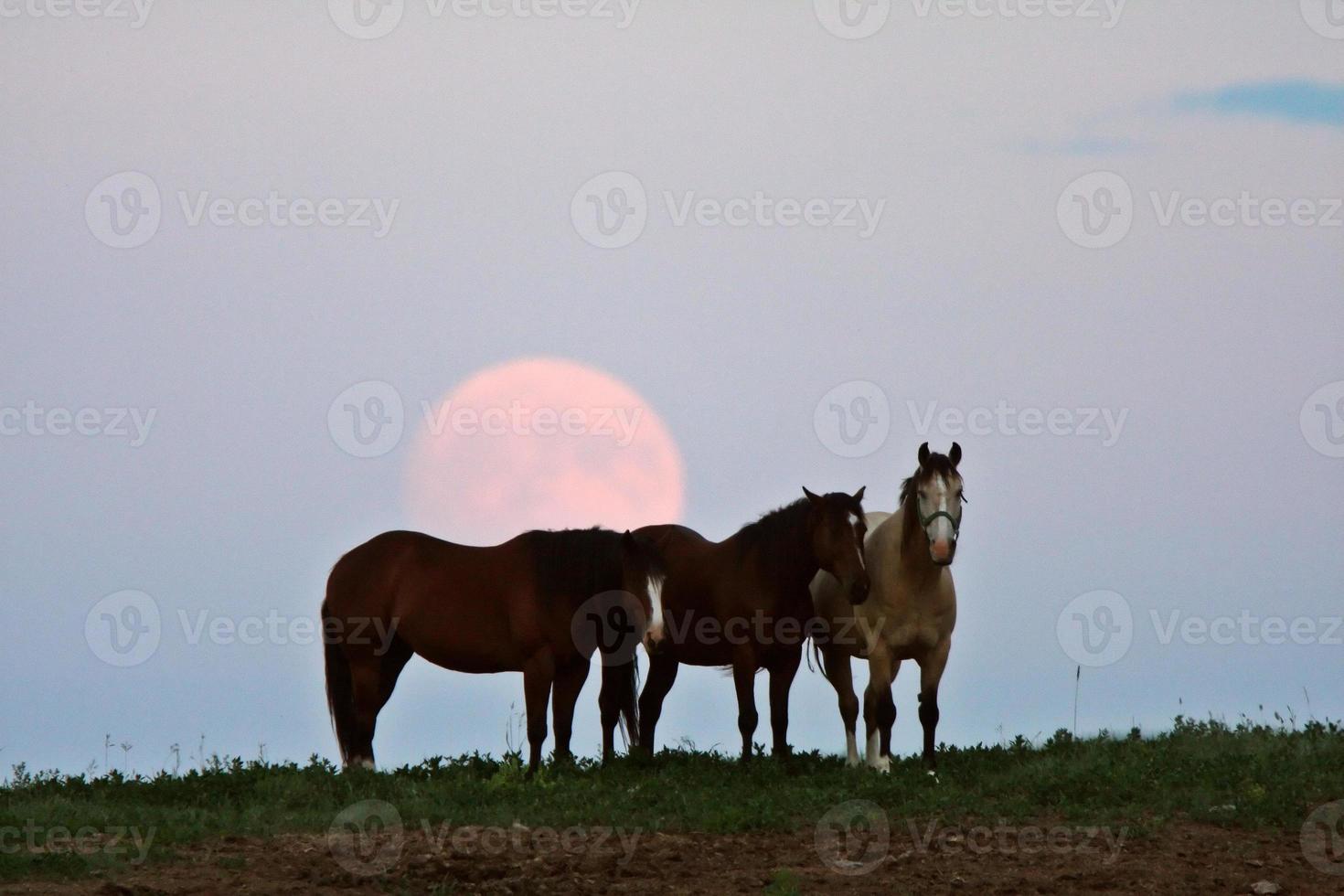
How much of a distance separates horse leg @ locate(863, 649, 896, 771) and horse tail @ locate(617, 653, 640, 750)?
2.28 m

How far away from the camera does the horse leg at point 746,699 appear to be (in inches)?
603

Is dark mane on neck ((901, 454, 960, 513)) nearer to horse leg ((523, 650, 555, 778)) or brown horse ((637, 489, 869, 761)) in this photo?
brown horse ((637, 489, 869, 761))

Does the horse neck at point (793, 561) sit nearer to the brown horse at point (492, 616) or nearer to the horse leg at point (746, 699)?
the horse leg at point (746, 699)

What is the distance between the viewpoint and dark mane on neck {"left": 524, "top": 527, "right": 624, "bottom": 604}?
15.3 m

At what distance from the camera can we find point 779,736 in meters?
15.2

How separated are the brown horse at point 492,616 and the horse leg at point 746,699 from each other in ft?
3.35

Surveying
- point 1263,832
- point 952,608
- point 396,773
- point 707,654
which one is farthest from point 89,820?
point 1263,832

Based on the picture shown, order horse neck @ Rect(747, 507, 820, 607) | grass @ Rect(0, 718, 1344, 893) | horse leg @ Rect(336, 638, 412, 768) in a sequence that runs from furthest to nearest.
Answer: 1. horse leg @ Rect(336, 638, 412, 768)
2. horse neck @ Rect(747, 507, 820, 607)
3. grass @ Rect(0, 718, 1344, 893)

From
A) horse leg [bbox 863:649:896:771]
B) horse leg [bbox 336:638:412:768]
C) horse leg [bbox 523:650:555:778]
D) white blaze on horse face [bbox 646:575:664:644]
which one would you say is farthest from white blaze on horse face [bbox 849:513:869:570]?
horse leg [bbox 336:638:412:768]

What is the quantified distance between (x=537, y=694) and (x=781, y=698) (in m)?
2.26

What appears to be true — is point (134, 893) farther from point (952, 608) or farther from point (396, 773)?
point (952, 608)

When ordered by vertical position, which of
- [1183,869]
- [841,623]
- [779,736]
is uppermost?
[841,623]

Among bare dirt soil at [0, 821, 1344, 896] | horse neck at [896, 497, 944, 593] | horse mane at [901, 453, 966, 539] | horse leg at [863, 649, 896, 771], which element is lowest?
bare dirt soil at [0, 821, 1344, 896]

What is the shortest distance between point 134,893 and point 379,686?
6.43 m
